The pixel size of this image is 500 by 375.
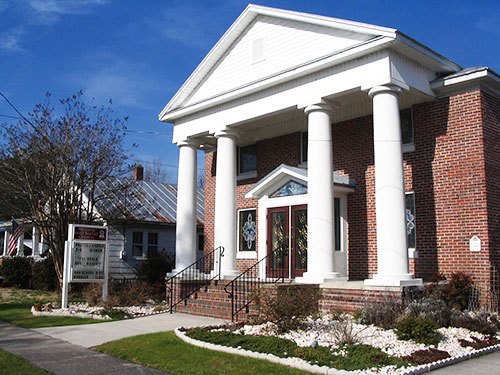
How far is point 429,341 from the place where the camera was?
8883 millimetres

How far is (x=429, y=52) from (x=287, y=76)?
3.76 metres

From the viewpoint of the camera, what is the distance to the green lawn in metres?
7.62

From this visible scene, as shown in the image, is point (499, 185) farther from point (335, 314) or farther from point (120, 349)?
point (120, 349)

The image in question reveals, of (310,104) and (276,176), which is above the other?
(310,104)

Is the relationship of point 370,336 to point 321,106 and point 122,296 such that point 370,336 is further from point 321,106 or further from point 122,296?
point 122,296

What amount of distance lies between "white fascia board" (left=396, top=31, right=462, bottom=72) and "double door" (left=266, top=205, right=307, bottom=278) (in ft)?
18.7

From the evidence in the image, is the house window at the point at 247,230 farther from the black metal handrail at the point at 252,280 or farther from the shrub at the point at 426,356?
the shrub at the point at 426,356

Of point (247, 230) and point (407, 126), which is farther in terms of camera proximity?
point (247, 230)

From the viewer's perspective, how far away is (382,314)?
10.4 meters

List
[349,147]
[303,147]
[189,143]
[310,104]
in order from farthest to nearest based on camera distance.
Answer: [189,143] < [303,147] < [349,147] < [310,104]

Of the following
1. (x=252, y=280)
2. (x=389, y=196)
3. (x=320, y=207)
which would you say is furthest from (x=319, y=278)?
(x=252, y=280)

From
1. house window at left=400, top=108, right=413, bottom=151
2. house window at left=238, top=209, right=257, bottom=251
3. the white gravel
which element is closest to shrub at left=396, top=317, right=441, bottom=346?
the white gravel

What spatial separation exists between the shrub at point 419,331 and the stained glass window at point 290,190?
7476 millimetres

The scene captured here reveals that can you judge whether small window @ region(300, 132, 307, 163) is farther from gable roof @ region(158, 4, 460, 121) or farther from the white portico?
gable roof @ region(158, 4, 460, 121)
